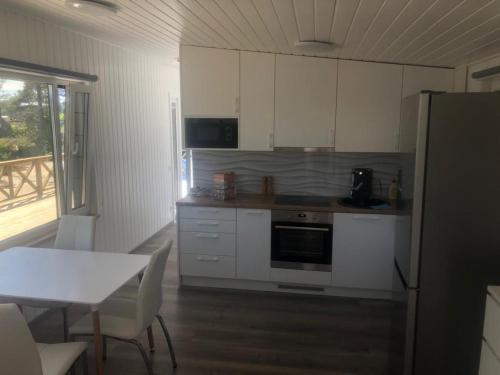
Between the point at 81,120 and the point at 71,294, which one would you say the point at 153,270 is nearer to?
the point at 71,294

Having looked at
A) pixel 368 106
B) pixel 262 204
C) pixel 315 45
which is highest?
pixel 315 45

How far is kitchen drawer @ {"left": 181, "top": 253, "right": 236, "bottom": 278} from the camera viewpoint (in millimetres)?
3793

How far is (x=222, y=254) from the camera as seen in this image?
12.4 ft

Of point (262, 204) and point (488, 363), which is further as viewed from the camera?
point (262, 204)

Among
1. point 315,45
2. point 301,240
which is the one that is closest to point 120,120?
point 301,240

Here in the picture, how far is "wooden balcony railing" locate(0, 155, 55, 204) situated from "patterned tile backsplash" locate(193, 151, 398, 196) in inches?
56.5

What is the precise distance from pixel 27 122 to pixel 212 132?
1564 mm

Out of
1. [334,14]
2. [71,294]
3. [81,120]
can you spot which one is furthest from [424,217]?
[81,120]

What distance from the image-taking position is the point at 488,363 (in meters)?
1.85

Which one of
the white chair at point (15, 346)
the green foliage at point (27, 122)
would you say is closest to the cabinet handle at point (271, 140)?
the green foliage at point (27, 122)

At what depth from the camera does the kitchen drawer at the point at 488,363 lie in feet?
5.78

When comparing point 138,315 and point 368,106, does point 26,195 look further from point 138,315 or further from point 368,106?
point 368,106

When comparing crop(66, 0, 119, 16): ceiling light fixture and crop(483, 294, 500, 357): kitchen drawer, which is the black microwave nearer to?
crop(66, 0, 119, 16): ceiling light fixture

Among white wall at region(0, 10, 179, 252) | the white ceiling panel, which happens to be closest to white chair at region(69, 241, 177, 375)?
the white ceiling panel
